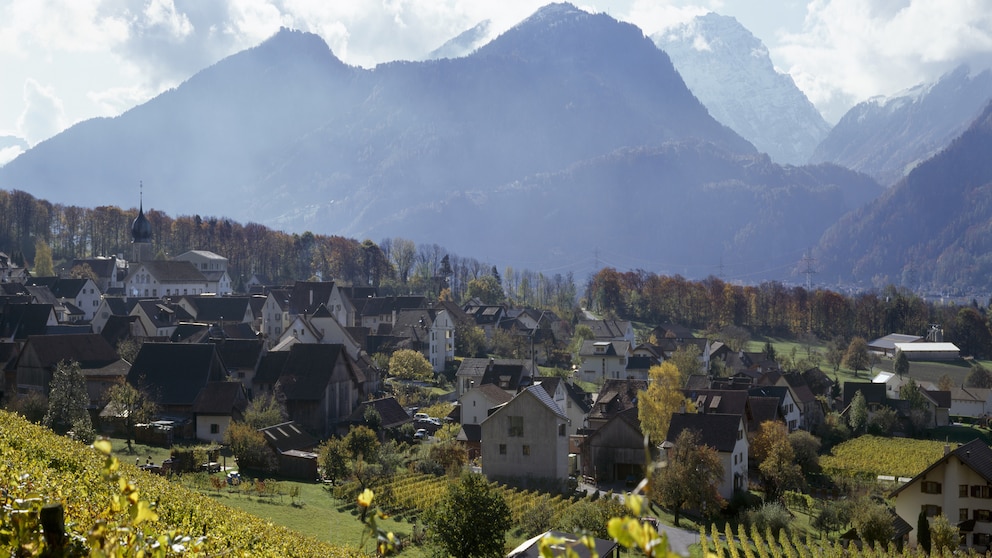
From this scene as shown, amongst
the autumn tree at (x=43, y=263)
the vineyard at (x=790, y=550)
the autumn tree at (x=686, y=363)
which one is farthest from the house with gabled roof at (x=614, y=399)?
the autumn tree at (x=43, y=263)

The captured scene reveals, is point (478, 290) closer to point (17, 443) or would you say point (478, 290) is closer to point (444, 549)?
point (444, 549)

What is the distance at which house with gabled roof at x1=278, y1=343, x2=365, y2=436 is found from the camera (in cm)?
4869

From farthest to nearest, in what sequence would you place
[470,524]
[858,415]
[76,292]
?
[76,292]
[858,415]
[470,524]

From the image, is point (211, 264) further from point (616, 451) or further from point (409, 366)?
point (616, 451)

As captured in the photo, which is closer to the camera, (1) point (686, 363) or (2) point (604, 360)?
(1) point (686, 363)

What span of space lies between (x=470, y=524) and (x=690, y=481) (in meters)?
15.2

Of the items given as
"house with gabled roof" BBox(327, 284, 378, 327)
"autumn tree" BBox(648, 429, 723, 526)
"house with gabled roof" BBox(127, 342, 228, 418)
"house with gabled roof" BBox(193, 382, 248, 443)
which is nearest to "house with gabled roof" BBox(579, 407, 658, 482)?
"autumn tree" BBox(648, 429, 723, 526)

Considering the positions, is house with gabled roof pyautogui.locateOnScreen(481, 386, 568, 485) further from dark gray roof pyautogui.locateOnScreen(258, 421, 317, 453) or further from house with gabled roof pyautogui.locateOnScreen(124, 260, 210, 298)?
house with gabled roof pyautogui.locateOnScreen(124, 260, 210, 298)

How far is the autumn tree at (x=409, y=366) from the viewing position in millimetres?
67375

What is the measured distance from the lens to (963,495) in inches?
1421

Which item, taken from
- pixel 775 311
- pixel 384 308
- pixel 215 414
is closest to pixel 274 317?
pixel 384 308

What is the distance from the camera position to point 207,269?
106m

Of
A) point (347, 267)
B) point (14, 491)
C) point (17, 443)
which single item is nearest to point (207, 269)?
point (347, 267)

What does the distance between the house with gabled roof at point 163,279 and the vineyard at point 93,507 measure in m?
74.4
